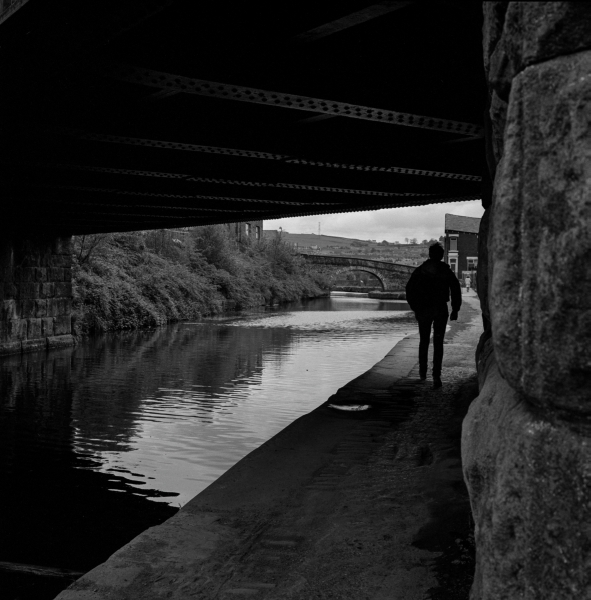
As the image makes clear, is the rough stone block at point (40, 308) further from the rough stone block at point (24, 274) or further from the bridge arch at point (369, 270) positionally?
the bridge arch at point (369, 270)

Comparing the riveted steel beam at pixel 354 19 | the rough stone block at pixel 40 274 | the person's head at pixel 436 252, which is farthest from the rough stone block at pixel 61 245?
the riveted steel beam at pixel 354 19

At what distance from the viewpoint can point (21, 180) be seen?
8.59 m

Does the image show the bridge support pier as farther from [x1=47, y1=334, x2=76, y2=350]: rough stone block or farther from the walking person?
the walking person

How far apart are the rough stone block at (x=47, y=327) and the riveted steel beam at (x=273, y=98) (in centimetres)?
1287

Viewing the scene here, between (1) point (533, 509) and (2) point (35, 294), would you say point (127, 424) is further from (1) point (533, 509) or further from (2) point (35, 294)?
(2) point (35, 294)

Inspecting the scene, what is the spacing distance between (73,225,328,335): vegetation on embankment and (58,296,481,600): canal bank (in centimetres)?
1458

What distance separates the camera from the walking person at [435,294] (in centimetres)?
766

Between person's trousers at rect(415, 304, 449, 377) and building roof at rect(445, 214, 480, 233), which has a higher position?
building roof at rect(445, 214, 480, 233)

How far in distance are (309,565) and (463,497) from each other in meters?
1.09

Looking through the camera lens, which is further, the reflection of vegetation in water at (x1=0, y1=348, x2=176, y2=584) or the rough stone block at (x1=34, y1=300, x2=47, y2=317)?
the rough stone block at (x1=34, y1=300, x2=47, y2=317)

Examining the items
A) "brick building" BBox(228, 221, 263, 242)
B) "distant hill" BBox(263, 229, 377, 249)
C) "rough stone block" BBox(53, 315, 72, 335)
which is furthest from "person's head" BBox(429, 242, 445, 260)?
"distant hill" BBox(263, 229, 377, 249)

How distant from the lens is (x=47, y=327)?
54.2 ft

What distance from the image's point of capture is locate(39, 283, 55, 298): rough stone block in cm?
1641

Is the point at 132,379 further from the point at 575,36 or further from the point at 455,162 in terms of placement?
the point at 575,36
